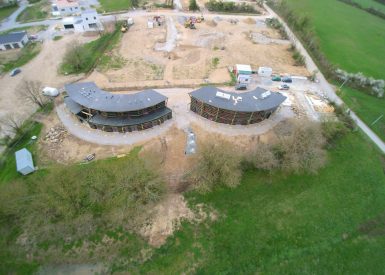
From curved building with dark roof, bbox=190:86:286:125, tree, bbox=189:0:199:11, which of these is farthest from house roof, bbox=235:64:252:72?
tree, bbox=189:0:199:11

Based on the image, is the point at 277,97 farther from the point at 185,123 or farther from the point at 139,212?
the point at 139,212

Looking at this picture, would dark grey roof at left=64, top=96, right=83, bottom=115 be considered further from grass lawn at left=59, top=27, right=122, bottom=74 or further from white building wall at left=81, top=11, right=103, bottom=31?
white building wall at left=81, top=11, right=103, bottom=31

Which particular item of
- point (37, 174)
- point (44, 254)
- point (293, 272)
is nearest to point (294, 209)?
point (293, 272)

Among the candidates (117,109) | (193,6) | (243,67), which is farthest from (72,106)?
(193,6)

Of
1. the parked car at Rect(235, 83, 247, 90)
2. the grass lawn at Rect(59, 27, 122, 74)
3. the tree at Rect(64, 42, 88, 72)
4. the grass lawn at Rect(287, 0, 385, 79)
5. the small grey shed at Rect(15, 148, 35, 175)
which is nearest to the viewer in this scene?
the small grey shed at Rect(15, 148, 35, 175)

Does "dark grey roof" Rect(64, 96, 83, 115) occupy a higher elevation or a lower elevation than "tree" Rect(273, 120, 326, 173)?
lower

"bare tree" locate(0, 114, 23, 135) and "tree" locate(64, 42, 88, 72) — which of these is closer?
"bare tree" locate(0, 114, 23, 135)

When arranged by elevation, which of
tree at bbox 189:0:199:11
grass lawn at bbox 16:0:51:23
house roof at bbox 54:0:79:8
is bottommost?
grass lawn at bbox 16:0:51:23

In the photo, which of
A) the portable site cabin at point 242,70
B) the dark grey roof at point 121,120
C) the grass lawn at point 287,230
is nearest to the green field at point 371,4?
the portable site cabin at point 242,70
